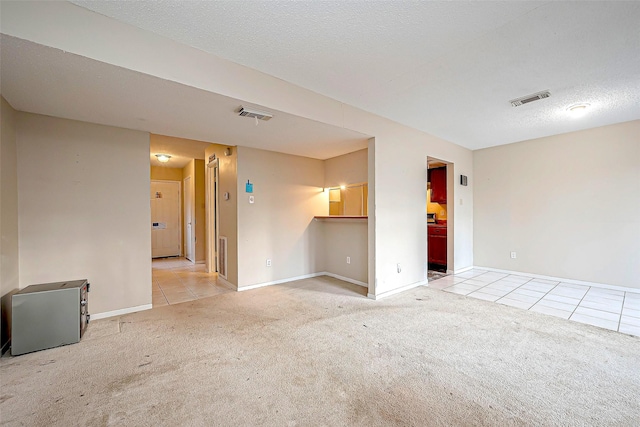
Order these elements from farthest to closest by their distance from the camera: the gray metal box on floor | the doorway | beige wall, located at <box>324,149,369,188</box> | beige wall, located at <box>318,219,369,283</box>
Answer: the doorway
beige wall, located at <box>324,149,369,188</box>
beige wall, located at <box>318,219,369,283</box>
the gray metal box on floor

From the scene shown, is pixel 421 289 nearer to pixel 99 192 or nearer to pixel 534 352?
pixel 534 352

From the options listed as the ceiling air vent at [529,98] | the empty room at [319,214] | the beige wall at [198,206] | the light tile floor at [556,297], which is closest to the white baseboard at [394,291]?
the empty room at [319,214]

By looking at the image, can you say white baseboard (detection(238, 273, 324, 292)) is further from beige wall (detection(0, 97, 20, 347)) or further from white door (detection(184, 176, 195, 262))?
white door (detection(184, 176, 195, 262))

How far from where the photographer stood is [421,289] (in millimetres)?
4156

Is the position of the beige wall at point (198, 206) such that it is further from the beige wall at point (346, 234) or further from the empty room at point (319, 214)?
the beige wall at point (346, 234)

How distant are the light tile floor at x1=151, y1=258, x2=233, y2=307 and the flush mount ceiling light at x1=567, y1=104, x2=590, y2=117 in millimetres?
5353

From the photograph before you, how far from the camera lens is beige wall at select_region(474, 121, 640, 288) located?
13.1ft

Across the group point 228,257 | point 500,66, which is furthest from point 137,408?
point 500,66

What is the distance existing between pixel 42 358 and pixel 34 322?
329mm

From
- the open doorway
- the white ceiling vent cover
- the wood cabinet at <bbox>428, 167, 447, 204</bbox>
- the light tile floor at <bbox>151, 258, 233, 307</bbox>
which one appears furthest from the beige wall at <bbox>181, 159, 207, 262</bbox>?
the wood cabinet at <bbox>428, 167, 447, 204</bbox>

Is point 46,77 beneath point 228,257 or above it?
above

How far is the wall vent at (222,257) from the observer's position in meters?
4.54

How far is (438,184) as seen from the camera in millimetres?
6168

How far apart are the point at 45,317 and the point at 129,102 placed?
209 cm
